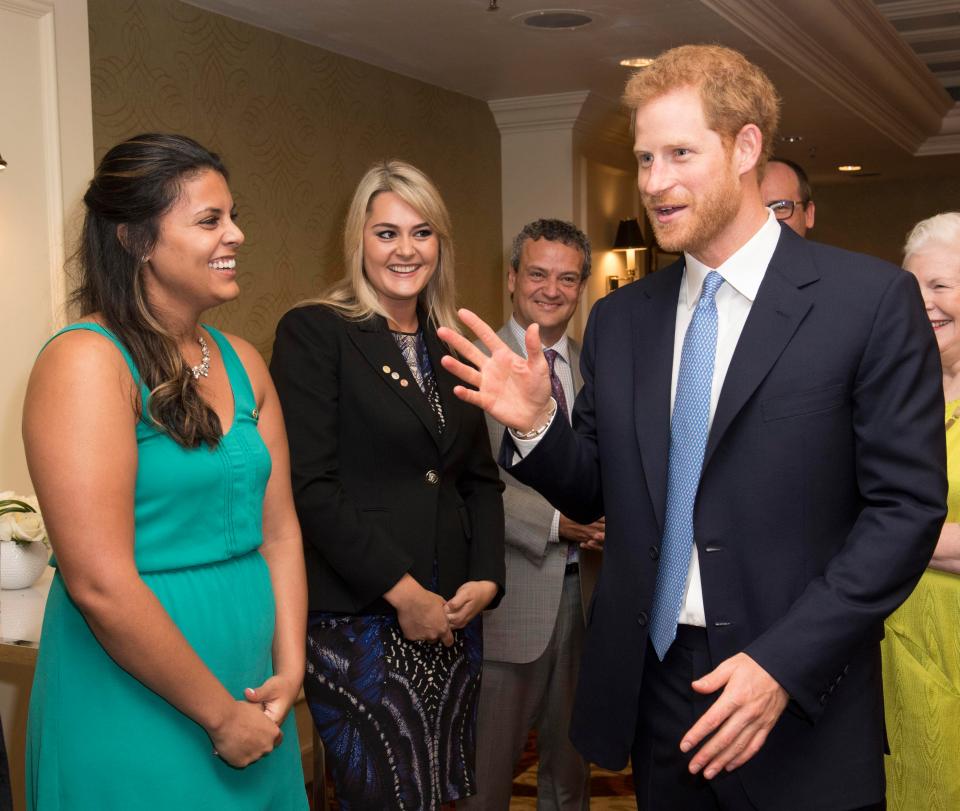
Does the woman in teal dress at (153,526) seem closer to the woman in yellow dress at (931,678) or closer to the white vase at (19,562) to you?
the white vase at (19,562)

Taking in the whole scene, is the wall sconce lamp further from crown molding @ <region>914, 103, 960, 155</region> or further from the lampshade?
crown molding @ <region>914, 103, 960, 155</region>

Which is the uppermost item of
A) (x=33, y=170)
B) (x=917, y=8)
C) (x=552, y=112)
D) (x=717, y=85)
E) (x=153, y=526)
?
(x=917, y=8)

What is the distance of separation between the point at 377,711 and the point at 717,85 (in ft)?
4.61

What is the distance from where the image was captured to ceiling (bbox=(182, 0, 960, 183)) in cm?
402

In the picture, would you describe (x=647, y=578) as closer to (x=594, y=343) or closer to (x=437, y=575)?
(x=594, y=343)

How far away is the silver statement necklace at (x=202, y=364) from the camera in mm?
1820

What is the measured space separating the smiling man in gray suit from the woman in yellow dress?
0.82 meters

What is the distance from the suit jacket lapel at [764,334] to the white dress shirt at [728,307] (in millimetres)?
31

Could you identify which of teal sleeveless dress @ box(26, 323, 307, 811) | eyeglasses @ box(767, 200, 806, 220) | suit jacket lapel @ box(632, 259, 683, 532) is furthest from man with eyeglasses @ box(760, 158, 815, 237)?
teal sleeveless dress @ box(26, 323, 307, 811)

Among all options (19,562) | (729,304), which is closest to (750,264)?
(729,304)

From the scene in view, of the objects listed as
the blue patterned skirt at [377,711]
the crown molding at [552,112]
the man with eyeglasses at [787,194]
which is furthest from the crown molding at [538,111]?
the blue patterned skirt at [377,711]

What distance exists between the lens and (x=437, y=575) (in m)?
2.35

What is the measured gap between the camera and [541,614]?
2.77 metres

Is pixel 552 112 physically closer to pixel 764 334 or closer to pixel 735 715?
Result: pixel 764 334
